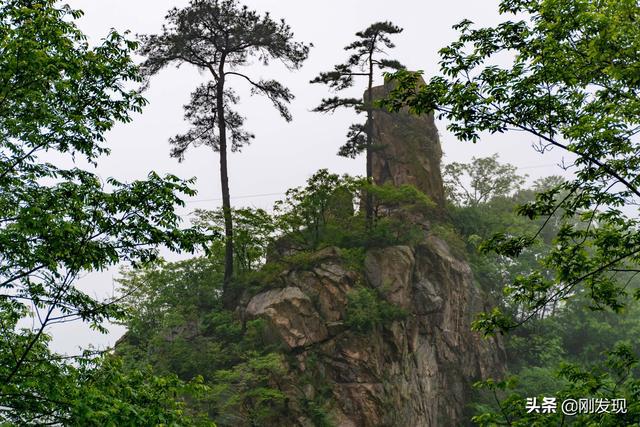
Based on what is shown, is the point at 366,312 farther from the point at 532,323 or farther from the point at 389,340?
the point at 532,323

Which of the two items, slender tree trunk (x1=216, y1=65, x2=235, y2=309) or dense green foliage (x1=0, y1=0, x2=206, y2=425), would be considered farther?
slender tree trunk (x1=216, y1=65, x2=235, y2=309)

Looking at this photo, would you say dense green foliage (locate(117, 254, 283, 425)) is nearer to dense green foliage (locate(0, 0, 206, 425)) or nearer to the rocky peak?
dense green foliage (locate(0, 0, 206, 425))

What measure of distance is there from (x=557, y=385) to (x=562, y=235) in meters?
19.9

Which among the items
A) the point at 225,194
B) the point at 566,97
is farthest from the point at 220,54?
the point at 566,97

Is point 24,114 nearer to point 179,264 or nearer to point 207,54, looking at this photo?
point 179,264

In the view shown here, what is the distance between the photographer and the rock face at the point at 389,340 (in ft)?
68.7

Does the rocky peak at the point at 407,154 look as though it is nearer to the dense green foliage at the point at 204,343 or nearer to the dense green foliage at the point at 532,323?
the dense green foliage at the point at 532,323

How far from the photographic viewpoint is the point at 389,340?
22.9 metres

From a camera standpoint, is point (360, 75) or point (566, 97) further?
point (360, 75)

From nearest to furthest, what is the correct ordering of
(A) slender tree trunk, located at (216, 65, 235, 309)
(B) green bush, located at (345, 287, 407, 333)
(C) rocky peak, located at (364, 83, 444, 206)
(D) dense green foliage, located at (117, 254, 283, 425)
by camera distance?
(D) dense green foliage, located at (117, 254, 283, 425), (B) green bush, located at (345, 287, 407, 333), (A) slender tree trunk, located at (216, 65, 235, 309), (C) rocky peak, located at (364, 83, 444, 206)

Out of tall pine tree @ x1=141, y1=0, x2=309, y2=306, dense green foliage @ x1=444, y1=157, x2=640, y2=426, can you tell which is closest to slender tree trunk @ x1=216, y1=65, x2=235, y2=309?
tall pine tree @ x1=141, y1=0, x2=309, y2=306

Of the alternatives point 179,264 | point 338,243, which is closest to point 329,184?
point 338,243

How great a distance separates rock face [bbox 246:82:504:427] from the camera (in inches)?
824

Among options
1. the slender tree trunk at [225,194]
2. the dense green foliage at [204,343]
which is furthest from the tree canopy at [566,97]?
the slender tree trunk at [225,194]
